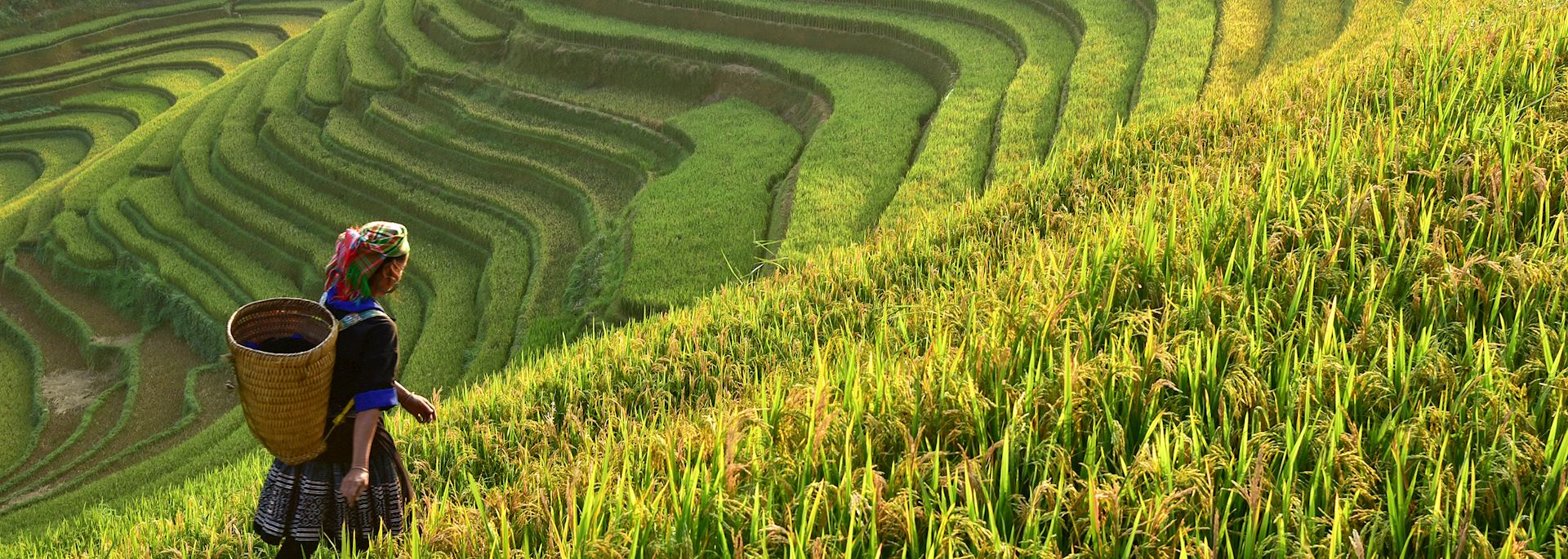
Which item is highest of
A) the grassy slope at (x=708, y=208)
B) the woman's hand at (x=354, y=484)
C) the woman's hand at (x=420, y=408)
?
the woman's hand at (x=420, y=408)

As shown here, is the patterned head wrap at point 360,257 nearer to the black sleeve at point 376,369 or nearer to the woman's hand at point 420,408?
the black sleeve at point 376,369

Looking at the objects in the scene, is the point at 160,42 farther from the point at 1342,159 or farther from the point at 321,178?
the point at 1342,159

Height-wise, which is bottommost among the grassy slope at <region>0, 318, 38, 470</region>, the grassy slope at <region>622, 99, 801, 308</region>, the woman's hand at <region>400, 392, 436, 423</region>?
the grassy slope at <region>0, 318, 38, 470</region>

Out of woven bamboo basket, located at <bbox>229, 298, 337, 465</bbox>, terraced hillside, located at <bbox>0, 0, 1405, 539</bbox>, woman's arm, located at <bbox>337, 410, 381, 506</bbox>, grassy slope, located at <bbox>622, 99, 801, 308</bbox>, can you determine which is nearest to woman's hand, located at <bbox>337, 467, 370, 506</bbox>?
woman's arm, located at <bbox>337, 410, 381, 506</bbox>

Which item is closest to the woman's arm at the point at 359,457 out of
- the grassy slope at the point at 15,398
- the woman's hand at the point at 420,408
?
the woman's hand at the point at 420,408

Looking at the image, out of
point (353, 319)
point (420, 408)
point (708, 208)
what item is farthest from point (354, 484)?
point (708, 208)

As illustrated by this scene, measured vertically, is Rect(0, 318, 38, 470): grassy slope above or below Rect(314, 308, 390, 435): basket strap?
below

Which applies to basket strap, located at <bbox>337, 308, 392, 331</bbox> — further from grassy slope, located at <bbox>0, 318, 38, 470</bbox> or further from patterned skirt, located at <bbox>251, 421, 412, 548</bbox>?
grassy slope, located at <bbox>0, 318, 38, 470</bbox>

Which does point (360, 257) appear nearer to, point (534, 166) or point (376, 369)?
point (376, 369)
